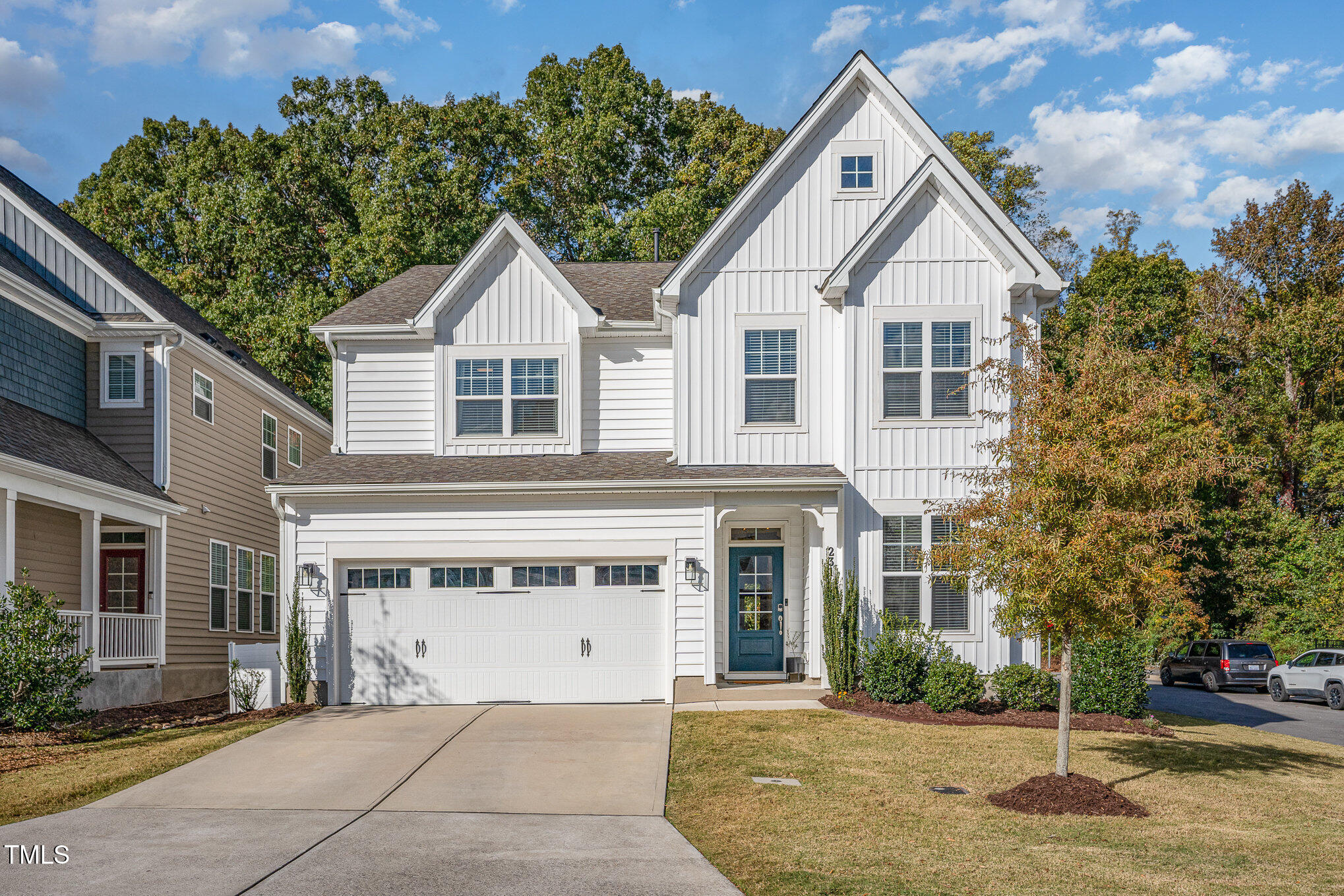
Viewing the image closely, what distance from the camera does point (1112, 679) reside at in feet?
50.5

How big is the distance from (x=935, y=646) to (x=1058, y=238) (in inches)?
1120

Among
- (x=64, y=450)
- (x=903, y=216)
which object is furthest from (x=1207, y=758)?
(x=64, y=450)

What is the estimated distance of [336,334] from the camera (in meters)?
18.5

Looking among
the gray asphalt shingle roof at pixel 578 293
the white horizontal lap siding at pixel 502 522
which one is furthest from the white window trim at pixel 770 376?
the gray asphalt shingle roof at pixel 578 293

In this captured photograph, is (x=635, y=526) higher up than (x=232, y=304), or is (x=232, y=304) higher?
(x=232, y=304)

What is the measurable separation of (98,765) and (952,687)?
11168 mm

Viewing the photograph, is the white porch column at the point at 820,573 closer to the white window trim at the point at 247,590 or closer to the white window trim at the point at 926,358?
the white window trim at the point at 926,358

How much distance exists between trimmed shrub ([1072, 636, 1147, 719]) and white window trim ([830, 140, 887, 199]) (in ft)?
26.9

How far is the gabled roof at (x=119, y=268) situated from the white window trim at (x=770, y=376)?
10.1m

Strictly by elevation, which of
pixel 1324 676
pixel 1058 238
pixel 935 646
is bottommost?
pixel 1324 676

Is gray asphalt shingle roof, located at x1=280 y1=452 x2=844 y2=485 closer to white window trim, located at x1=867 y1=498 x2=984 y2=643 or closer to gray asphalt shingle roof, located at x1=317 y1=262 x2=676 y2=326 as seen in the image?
white window trim, located at x1=867 y1=498 x2=984 y2=643

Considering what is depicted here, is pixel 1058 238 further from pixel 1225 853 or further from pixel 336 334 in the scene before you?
pixel 1225 853

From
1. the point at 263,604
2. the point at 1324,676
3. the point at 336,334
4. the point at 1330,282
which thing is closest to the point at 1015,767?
the point at 336,334

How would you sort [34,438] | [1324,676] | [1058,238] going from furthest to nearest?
[1058,238]
[1324,676]
[34,438]
